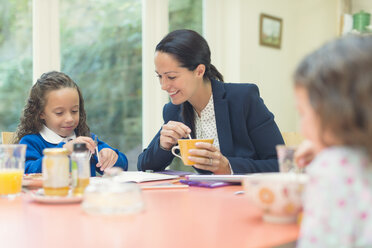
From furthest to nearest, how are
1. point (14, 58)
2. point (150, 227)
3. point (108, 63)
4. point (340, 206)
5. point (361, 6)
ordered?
1. point (361, 6)
2. point (108, 63)
3. point (14, 58)
4. point (150, 227)
5. point (340, 206)

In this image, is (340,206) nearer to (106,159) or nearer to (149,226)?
(149,226)

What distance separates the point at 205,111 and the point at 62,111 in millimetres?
646

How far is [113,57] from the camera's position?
2955 millimetres

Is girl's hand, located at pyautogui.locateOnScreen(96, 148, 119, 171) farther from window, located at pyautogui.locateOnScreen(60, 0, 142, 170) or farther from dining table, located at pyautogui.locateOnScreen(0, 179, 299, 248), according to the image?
window, located at pyautogui.locateOnScreen(60, 0, 142, 170)

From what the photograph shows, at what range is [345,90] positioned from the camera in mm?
552

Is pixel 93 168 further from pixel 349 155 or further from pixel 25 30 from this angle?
pixel 349 155

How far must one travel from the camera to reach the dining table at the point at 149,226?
61 cm

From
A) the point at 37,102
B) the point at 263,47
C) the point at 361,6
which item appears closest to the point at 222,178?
the point at 37,102

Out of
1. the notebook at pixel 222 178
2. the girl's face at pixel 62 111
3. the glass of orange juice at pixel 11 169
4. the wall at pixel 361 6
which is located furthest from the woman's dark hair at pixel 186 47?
the wall at pixel 361 6

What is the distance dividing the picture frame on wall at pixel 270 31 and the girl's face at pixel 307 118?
3.04 meters

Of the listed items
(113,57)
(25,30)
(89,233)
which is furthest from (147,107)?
(89,233)

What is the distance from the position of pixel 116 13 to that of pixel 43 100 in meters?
1.36

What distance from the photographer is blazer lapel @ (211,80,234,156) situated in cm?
175

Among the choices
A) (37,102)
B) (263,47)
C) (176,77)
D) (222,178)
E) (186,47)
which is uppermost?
(263,47)
